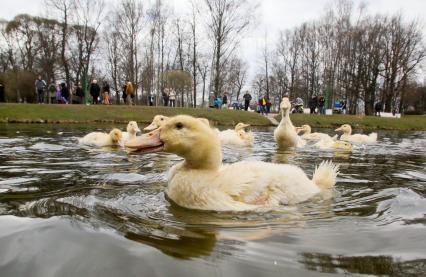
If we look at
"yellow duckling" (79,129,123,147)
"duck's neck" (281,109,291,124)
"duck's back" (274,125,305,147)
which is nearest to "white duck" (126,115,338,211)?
"yellow duckling" (79,129,123,147)

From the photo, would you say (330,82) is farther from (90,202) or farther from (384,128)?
(90,202)

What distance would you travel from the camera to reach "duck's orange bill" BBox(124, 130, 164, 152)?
425 centimetres

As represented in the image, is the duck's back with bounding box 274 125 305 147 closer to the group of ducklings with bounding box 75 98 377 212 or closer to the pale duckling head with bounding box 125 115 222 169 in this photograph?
the group of ducklings with bounding box 75 98 377 212

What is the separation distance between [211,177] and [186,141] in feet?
1.53

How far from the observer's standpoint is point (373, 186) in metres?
5.52

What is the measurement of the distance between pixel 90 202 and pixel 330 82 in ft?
170

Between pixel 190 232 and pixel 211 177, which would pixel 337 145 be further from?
pixel 190 232

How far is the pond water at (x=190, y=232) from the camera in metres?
2.54

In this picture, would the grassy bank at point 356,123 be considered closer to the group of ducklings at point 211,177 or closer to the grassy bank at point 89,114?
the grassy bank at point 89,114

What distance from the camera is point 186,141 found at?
4.38 meters

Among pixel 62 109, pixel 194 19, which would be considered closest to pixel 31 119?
pixel 62 109

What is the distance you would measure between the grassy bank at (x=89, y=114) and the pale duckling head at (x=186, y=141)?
2031cm

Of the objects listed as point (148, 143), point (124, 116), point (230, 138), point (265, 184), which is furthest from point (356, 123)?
point (148, 143)

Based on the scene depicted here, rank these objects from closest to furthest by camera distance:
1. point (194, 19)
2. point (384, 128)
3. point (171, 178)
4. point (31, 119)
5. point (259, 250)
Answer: point (259, 250)
point (171, 178)
point (31, 119)
point (384, 128)
point (194, 19)
